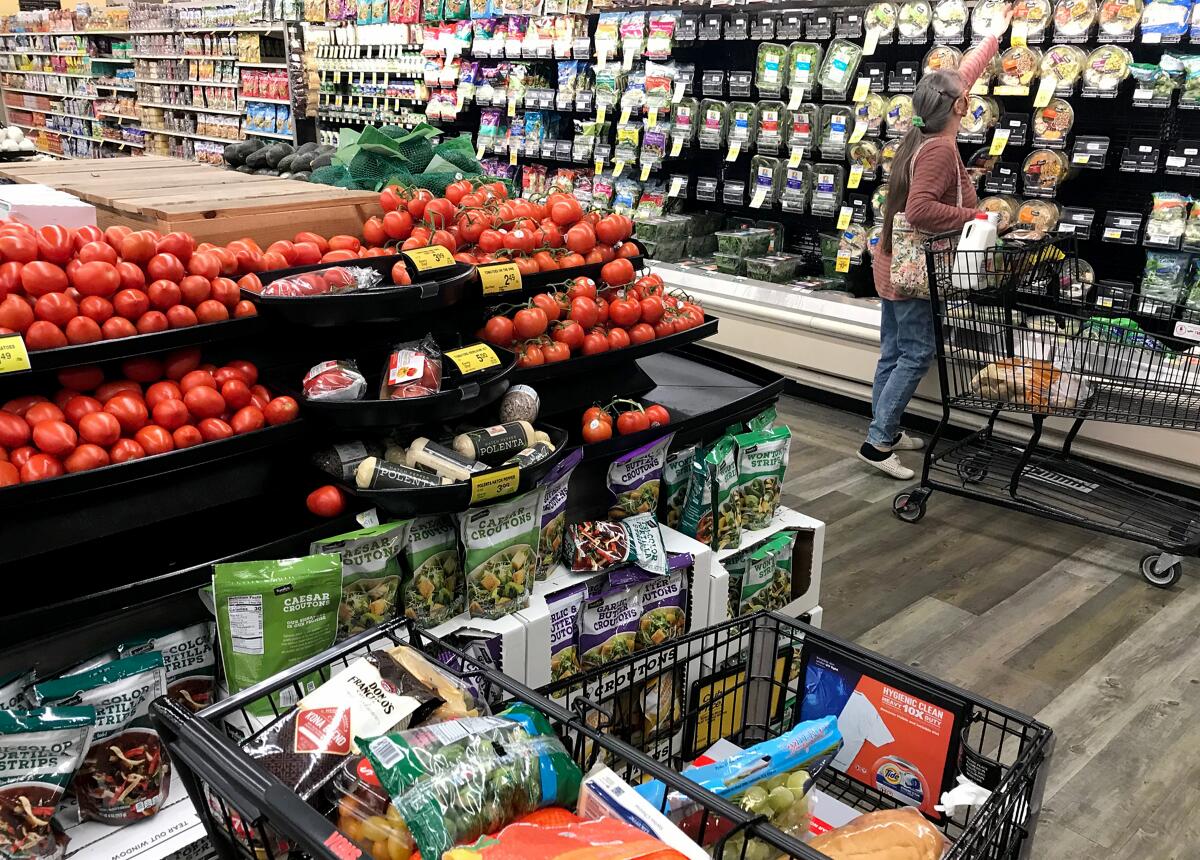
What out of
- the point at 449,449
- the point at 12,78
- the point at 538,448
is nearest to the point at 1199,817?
the point at 538,448

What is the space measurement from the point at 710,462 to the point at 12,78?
16380 mm

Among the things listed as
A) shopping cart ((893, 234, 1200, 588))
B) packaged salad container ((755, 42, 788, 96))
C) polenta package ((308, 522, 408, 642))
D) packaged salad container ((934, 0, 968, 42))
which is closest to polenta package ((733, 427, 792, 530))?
polenta package ((308, 522, 408, 642))

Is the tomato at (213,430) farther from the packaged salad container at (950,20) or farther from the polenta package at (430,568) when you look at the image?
the packaged salad container at (950,20)

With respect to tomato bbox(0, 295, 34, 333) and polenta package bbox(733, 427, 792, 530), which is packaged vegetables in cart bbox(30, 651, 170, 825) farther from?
polenta package bbox(733, 427, 792, 530)

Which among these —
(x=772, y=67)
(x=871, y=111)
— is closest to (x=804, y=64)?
(x=772, y=67)

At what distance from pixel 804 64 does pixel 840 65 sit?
0.71ft

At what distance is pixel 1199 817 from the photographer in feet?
7.86

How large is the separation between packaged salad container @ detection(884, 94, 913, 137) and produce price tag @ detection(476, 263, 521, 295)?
129 inches

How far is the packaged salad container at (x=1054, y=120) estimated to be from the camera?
4.34m

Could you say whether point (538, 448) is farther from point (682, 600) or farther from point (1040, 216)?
point (1040, 216)

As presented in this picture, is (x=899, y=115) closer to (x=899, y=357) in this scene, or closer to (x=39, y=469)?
(x=899, y=357)

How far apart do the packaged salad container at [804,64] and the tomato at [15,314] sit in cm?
446

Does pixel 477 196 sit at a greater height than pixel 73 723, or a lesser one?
greater

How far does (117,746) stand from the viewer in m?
1.61
